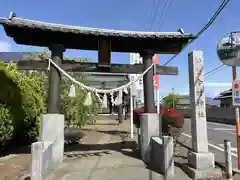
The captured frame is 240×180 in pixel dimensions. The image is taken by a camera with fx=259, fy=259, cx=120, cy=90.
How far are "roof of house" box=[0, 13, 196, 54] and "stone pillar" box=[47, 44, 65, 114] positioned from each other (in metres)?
0.31

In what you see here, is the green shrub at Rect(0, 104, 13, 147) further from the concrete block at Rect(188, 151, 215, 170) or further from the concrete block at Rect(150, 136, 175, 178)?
the concrete block at Rect(188, 151, 215, 170)

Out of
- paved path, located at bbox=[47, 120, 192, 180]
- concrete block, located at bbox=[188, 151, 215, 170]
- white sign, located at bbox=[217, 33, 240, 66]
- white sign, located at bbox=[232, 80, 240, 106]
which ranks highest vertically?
white sign, located at bbox=[217, 33, 240, 66]

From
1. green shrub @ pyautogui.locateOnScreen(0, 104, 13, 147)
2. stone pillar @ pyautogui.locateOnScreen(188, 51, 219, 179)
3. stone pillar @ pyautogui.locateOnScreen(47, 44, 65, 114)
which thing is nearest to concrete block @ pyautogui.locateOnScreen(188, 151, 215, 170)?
stone pillar @ pyautogui.locateOnScreen(188, 51, 219, 179)

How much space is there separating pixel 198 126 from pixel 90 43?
4521 millimetres

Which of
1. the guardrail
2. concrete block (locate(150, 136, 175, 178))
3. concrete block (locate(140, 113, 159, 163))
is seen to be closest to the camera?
concrete block (locate(150, 136, 175, 178))

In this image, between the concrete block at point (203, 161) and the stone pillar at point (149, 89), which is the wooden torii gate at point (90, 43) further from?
the concrete block at point (203, 161)

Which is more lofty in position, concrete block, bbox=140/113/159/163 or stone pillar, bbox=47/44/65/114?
stone pillar, bbox=47/44/65/114

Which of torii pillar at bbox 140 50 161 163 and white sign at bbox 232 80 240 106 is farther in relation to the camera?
torii pillar at bbox 140 50 161 163

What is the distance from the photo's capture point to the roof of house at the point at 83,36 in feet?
25.8

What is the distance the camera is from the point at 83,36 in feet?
27.8

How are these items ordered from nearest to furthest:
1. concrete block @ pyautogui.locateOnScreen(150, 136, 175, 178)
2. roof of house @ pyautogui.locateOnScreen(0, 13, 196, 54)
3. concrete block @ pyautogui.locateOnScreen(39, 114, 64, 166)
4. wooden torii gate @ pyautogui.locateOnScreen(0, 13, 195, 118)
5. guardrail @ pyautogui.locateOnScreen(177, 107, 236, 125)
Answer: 1. concrete block @ pyautogui.locateOnScreen(150, 136, 175, 178)
2. concrete block @ pyautogui.locateOnScreen(39, 114, 64, 166)
3. roof of house @ pyautogui.locateOnScreen(0, 13, 196, 54)
4. wooden torii gate @ pyautogui.locateOnScreen(0, 13, 195, 118)
5. guardrail @ pyautogui.locateOnScreen(177, 107, 236, 125)

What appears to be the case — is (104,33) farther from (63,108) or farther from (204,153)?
(63,108)

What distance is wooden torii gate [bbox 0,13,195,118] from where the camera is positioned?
8047 millimetres

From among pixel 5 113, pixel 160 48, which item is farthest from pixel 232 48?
pixel 5 113
